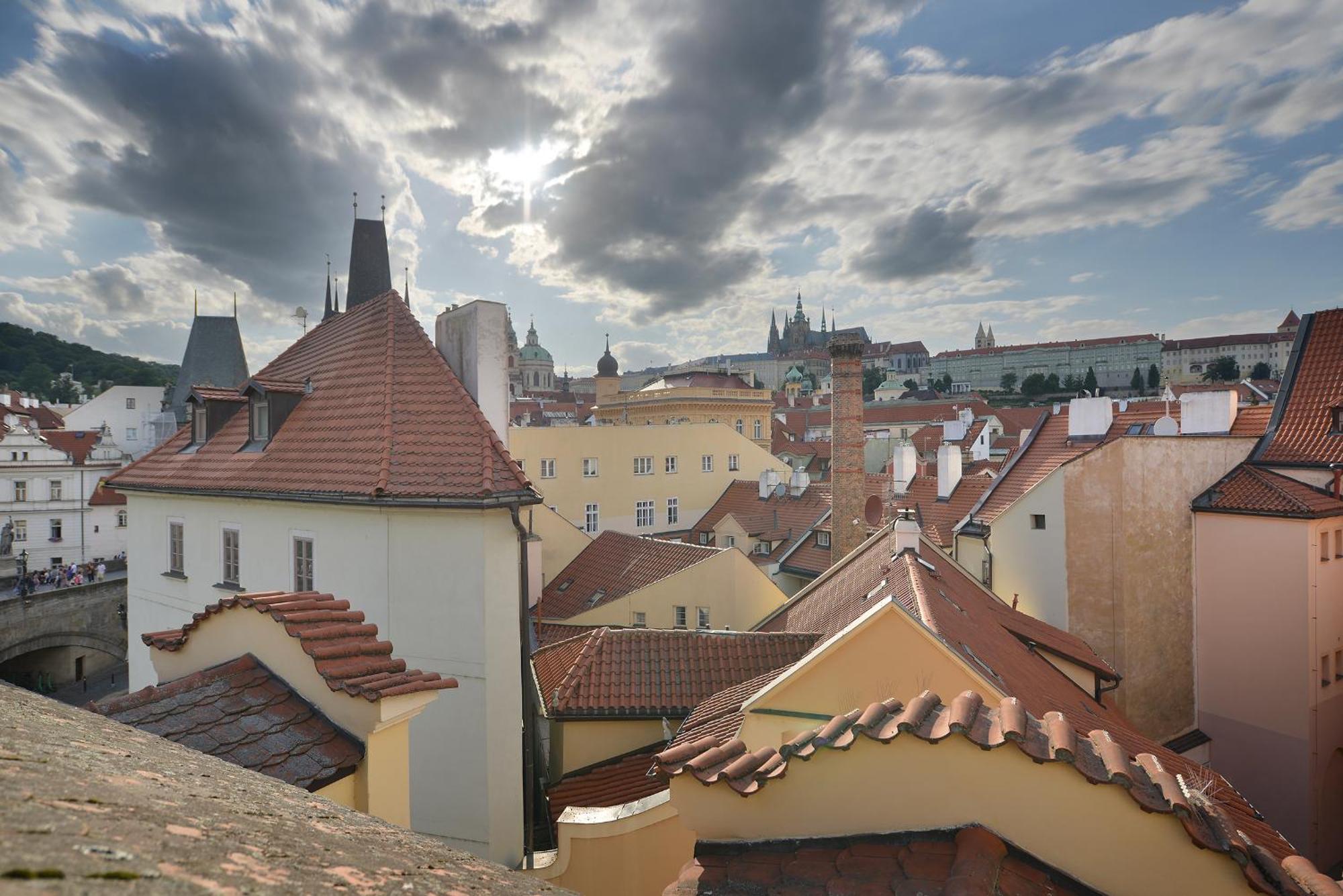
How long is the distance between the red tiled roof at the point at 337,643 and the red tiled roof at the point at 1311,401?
18.0 metres

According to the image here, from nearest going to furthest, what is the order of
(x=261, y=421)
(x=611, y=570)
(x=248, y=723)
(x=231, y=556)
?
(x=248, y=723), (x=231, y=556), (x=261, y=421), (x=611, y=570)

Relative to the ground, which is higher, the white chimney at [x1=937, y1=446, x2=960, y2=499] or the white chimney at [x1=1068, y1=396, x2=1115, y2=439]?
the white chimney at [x1=1068, y1=396, x2=1115, y2=439]

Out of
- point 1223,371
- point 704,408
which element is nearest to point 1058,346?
point 1223,371

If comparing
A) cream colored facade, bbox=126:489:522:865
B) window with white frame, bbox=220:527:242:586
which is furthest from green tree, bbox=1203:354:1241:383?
window with white frame, bbox=220:527:242:586

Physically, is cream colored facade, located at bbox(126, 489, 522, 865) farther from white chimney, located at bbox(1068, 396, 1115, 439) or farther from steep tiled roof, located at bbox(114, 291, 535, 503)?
white chimney, located at bbox(1068, 396, 1115, 439)

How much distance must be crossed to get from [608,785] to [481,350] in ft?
21.1

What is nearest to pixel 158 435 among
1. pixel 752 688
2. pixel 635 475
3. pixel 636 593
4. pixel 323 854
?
pixel 635 475

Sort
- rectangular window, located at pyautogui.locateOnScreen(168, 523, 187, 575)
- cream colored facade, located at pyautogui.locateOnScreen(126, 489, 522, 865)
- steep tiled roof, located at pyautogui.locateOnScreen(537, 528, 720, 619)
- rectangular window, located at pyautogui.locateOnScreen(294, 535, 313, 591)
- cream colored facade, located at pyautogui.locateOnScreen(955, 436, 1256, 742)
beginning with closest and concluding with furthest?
cream colored facade, located at pyautogui.locateOnScreen(126, 489, 522, 865), rectangular window, located at pyautogui.locateOnScreen(294, 535, 313, 591), rectangular window, located at pyautogui.locateOnScreen(168, 523, 187, 575), cream colored facade, located at pyautogui.locateOnScreen(955, 436, 1256, 742), steep tiled roof, located at pyautogui.locateOnScreen(537, 528, 720, 619)

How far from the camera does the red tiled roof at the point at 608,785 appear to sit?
28.5 feet

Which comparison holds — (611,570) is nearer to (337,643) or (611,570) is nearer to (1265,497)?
(1265,497)

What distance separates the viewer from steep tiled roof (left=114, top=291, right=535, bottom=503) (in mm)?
8805

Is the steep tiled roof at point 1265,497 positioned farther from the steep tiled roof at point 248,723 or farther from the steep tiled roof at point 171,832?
the steep tiled roof at point 171,832

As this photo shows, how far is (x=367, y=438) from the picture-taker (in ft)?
31.3

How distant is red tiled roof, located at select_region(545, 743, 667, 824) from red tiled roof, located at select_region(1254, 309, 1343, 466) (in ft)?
49.1
